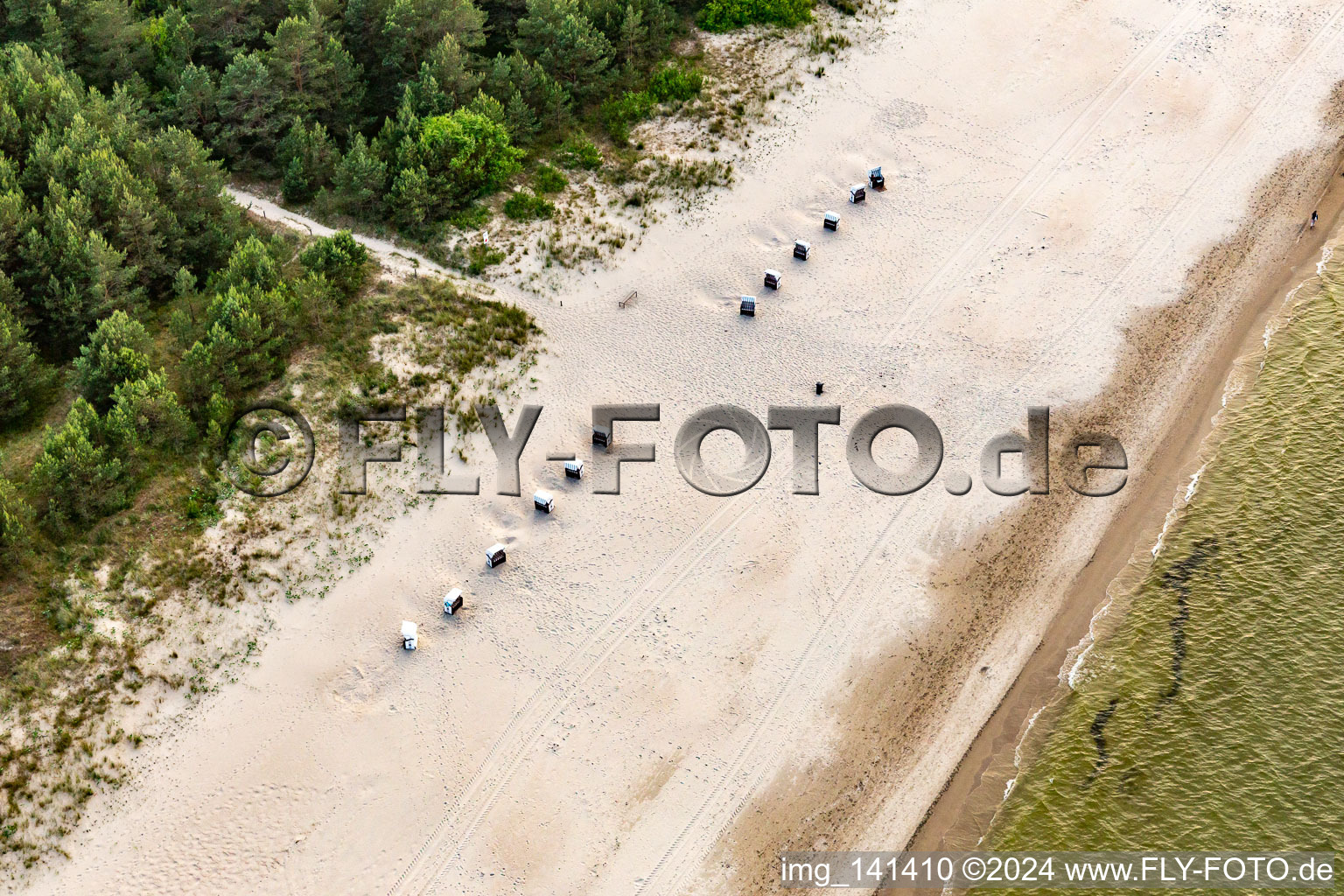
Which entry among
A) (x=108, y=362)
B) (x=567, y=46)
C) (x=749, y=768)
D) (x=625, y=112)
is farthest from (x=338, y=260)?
(x=749, y=768)

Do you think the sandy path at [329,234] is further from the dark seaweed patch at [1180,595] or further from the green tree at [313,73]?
the dark seaweed patch at [1180,595]

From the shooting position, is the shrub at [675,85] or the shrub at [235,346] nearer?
the shrub at [235,346]

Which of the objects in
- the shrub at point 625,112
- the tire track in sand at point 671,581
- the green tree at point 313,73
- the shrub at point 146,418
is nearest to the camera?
the tire track in sand at point 671,581

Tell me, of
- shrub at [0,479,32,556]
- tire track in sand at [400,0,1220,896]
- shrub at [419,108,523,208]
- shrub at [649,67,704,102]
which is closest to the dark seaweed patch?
tire track in sand at [400,0,1220,896]

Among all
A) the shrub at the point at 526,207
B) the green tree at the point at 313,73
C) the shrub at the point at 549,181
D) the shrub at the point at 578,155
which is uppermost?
the green tree at the point at 313,73

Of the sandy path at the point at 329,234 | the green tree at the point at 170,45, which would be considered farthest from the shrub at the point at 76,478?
the green tree at the point at 170,45

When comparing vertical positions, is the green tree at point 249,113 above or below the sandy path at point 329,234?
above

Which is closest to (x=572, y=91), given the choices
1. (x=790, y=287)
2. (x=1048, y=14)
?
(x=790, y=287)

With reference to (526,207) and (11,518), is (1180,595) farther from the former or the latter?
(11,518)
